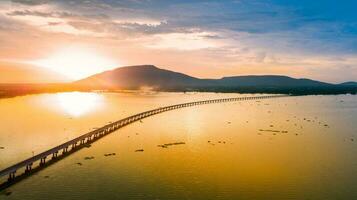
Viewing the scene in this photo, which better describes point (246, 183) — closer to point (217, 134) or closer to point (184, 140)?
point (184, 140)

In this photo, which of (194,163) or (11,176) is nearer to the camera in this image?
(11,176)

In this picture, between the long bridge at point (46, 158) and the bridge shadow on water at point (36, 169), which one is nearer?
the bridge shadow on water at point (36, 169)

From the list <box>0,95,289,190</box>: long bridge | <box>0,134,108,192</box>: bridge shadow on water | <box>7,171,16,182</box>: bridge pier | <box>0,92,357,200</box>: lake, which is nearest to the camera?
<box>0,92,357,200</box>: lake

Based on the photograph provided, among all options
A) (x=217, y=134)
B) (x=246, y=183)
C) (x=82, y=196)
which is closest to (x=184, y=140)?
(x=217, y=134)

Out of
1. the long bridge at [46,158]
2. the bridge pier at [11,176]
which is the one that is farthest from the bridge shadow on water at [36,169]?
the bridge pier at [11,176]

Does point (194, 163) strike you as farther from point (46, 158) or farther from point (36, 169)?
point (46, 158)

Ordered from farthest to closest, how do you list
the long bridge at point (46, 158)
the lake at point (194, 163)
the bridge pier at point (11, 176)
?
the long bridge at point (46, 158) < the bridge pier at point (11, 176) < the lake at point (194, 163)

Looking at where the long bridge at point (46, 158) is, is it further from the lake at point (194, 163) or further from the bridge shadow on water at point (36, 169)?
the lake at point (194, 163)

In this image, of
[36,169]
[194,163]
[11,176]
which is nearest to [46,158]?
[36,169]

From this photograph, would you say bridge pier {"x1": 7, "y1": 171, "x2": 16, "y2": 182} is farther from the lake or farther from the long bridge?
the lake

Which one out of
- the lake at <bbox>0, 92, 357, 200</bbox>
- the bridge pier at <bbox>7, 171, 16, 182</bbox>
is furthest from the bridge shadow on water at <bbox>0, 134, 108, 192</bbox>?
the lake at <bbox>0, 92, 357, 200</bbox>

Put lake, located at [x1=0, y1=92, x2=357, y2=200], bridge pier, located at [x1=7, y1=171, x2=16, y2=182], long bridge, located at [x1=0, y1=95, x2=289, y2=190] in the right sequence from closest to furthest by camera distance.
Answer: lake, located at [x1=0, y1=92, x2=357, y2=200]
bridge pier, located at [x1=7, y1=171, x2=16, y2=182]
long bridge, located at [x1=0, y1=95, x2=289, y2=190]
